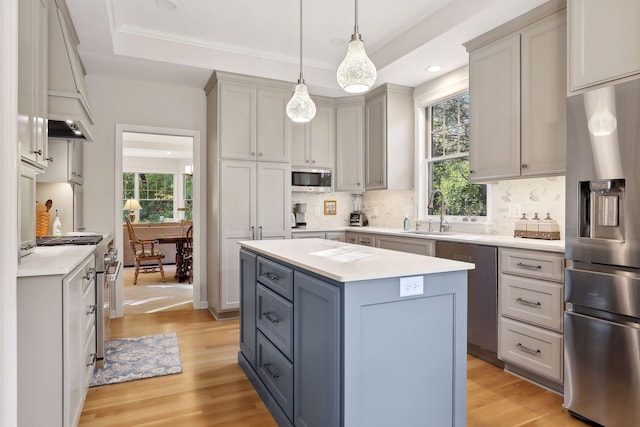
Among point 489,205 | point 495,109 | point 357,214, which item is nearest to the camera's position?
point 495,109

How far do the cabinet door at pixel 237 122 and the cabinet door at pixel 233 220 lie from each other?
0.44 feet

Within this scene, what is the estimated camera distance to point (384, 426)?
5.24 feet

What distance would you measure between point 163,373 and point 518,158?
315cm

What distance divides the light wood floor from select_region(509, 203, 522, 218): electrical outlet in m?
1.30

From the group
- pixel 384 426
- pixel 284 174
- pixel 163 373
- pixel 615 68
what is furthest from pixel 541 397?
pixel 284 174

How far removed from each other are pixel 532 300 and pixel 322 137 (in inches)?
130

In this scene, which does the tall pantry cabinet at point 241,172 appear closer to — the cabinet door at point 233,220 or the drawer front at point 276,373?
the cabinet door at point 233,220

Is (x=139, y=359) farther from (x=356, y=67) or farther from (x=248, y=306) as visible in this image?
(x=356, y=67)

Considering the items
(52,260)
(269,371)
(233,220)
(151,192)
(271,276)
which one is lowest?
(269,371)

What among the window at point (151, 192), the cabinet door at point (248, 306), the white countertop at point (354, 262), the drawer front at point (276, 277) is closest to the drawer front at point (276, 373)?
the cabinet door at point (248, 306)

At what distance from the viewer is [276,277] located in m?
2.15

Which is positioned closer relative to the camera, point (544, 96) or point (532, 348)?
point (532, 348)

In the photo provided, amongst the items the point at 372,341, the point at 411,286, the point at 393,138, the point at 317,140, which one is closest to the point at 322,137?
the point at 317,140

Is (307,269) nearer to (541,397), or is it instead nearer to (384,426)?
(384,426)
